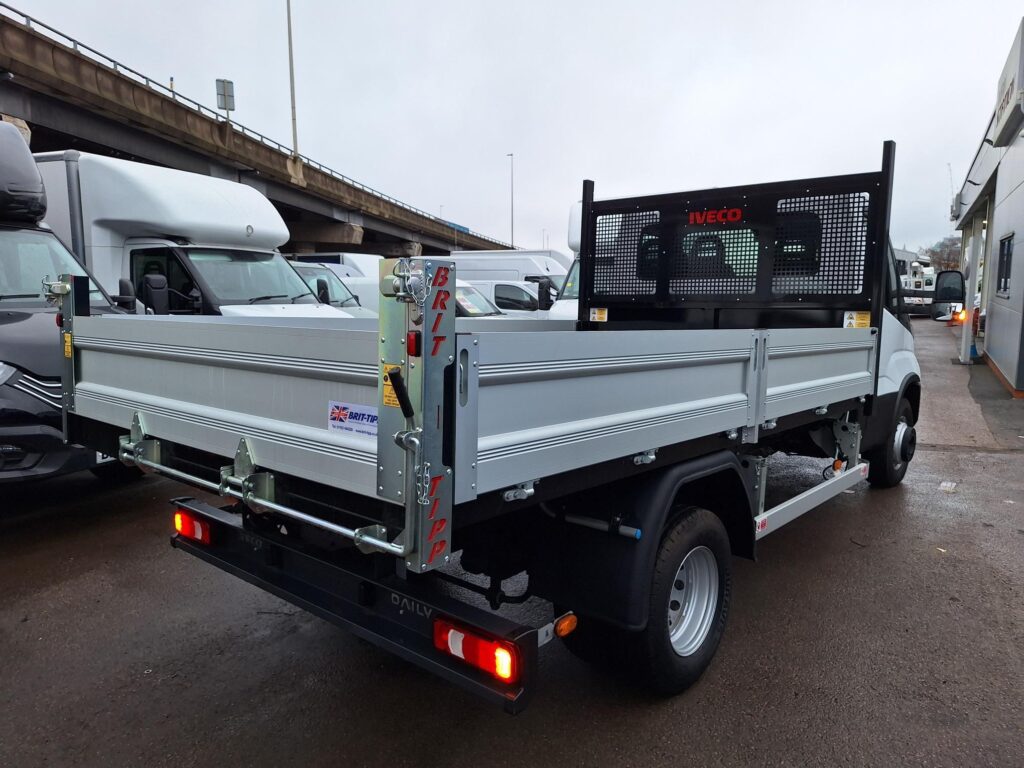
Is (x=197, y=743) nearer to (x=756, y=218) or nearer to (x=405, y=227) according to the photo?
(x=756, y=218)

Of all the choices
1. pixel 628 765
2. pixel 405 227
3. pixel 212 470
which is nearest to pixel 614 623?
pixel 628 765

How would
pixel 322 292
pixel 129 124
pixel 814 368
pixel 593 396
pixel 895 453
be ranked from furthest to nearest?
1. pixel 129 124
2. pixel 322 292
3. pixel 895 453
4. pixel 814 368
5. pixel 593 396

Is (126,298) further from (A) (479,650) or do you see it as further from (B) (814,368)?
(B) (814,368)

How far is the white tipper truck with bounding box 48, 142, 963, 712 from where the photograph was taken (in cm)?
199

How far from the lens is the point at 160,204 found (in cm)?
801

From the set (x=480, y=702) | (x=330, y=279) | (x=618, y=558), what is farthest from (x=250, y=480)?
(x=330, y=279)

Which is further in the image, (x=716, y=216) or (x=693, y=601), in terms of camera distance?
(x=716, y=216)

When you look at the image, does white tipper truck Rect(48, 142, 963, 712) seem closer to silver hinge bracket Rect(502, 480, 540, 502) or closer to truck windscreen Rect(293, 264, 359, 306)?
silver hinge bracket Rect(502, 480, 540, 502)

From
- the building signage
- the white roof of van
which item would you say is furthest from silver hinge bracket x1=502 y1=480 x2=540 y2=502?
the building signage

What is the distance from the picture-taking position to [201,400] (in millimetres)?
2750

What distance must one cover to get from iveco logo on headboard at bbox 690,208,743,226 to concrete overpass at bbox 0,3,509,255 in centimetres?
1714

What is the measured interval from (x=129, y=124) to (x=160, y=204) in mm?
15348

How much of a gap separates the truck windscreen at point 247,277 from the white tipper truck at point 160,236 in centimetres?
2

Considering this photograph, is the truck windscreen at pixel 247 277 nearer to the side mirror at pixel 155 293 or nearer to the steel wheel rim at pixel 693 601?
the side mirror at pixel 155 293
